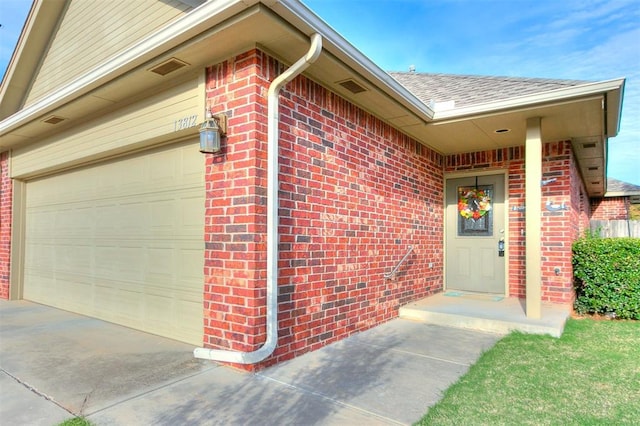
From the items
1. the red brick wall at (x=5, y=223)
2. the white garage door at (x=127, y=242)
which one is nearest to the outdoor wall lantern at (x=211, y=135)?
the white garage door at (x=127, y=242)

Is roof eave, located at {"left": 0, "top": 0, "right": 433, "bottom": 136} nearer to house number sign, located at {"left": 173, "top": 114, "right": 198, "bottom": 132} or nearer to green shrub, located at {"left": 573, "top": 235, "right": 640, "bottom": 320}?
house number sign, located at {"left": 173, "top": 114, "right": 198, "bottom": 132}

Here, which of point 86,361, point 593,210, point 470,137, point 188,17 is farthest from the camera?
point 593,210

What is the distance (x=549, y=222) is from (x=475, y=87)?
7.75ft

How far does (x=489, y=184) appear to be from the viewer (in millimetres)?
6688

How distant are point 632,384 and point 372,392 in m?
2.07

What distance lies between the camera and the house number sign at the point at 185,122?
382cm

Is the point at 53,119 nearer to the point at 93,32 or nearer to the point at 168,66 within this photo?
the point at 93,32

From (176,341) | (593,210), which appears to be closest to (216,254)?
(176,341)

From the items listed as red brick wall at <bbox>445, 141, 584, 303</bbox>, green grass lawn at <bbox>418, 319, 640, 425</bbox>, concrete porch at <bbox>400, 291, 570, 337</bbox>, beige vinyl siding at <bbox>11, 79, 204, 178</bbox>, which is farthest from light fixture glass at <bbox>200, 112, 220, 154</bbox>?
red brick wall at <bbox>445, 141, 584, 303</bbox>

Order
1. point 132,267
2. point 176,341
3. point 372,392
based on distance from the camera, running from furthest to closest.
Answer: point 132,267, point 176,341, point 372,392

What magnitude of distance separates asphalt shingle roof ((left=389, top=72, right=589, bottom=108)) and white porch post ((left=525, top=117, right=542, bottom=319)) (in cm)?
46

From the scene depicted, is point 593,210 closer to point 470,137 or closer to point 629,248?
point 629,248

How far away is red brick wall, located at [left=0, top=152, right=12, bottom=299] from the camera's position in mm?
6895

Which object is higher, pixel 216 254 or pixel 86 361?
pixel 216 254
